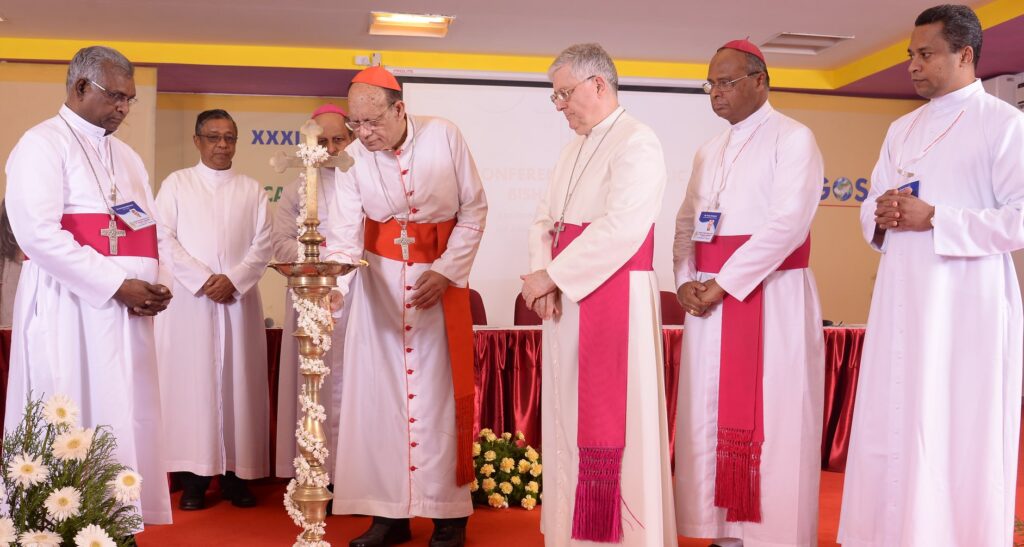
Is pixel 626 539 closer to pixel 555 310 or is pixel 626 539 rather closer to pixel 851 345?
pixel 555 310

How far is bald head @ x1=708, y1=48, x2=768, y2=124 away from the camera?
148 inches

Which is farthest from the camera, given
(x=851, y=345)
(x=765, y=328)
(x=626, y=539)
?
(x=851, y=345)

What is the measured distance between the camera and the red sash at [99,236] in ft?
11.1

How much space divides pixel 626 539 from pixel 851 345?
3416mm

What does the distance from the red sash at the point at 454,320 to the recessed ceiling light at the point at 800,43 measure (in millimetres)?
5632

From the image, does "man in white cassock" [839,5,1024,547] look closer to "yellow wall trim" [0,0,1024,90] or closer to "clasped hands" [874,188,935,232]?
"clasped hands" [874,188,935,232]

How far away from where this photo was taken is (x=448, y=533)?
12.8 ft

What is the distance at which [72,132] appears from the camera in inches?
136

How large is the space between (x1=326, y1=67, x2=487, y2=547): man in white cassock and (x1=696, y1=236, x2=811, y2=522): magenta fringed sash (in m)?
1.07

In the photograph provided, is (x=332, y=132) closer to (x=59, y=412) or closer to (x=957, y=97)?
(x=59, y=412)

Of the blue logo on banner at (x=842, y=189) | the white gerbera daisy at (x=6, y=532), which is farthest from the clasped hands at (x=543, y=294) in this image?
the blue logo on banner at (x=842, y=189)

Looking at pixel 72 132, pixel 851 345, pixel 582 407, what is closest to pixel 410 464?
pixel 582 407

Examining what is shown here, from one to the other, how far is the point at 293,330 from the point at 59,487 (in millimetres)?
2539

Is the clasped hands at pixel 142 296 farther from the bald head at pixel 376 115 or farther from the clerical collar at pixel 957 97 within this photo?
the clerical collar at pixel 957 97
